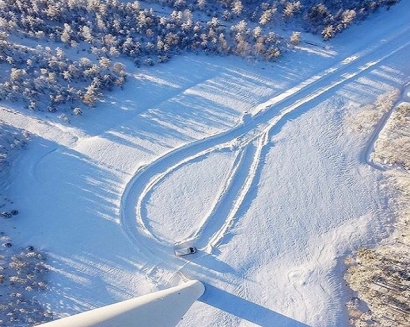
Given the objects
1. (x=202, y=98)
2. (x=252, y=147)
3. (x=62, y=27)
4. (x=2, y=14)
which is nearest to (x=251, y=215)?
(x=252, y=147)

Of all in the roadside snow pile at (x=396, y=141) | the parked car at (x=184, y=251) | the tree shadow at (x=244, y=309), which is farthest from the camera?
the roadside snow pile at (x=396, y=141)

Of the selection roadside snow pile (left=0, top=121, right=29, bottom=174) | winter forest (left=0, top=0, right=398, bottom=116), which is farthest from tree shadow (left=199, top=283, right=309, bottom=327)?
roadside snow pile (left=0, top=121, right=29, bottom=174)

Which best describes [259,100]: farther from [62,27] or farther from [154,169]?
[62,27]

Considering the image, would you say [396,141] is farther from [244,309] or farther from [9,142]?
[9,142]

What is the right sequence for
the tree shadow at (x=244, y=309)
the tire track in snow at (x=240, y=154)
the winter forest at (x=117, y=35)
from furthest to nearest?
the winter forest at (x=117, y=35) → the tire track in snow at (x=240, y=154) → the tree shadow at (x=244, y=309)

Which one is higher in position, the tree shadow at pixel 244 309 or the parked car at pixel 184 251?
the parked car at pixel 184 251

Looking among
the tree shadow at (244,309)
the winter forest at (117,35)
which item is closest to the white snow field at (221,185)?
the tree shadow at (244,309)

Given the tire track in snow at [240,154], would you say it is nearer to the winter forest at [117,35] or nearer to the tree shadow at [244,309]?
the tree shadow at [244,309]

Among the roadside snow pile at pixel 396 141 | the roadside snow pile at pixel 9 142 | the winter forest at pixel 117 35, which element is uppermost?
the winter forest at pixel 117 35
